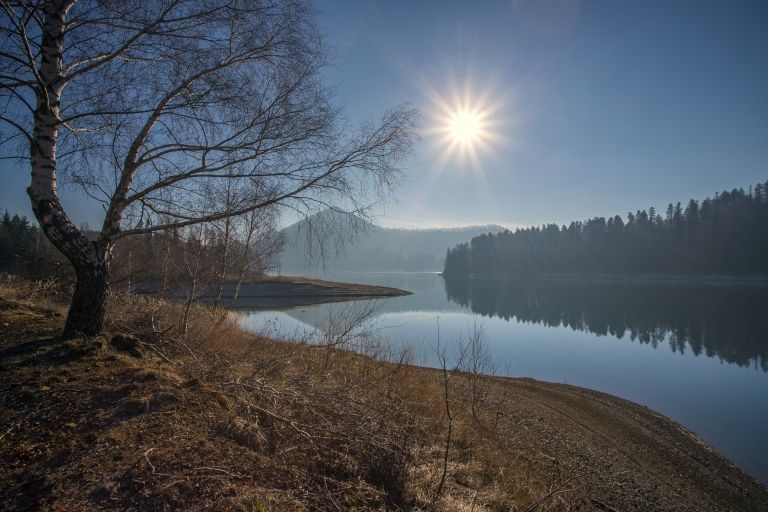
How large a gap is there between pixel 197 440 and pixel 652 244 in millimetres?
126398

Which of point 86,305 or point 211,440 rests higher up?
point 86,305

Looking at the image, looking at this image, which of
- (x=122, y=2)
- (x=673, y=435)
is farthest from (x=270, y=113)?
(x=673, y=435)

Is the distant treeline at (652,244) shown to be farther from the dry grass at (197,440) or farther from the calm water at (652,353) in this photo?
the dry grass at (197,440)

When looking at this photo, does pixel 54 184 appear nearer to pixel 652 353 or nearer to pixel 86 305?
pixel 86 305

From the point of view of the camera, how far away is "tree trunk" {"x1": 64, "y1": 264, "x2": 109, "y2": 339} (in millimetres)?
4746

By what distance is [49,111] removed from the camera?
4.36m

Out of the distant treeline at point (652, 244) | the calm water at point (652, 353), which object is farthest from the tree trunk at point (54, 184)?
the distant treeline at point (652, 244)

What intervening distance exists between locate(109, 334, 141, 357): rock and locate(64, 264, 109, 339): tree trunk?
0.35 m

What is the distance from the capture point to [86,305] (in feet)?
15.8

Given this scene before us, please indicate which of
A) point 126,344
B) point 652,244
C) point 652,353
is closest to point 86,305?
point 126,344

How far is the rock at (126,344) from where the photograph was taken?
4.62 m

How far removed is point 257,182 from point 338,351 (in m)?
5.28

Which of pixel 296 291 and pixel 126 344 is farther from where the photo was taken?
pixel 296 291

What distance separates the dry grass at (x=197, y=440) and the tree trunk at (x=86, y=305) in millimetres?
269
